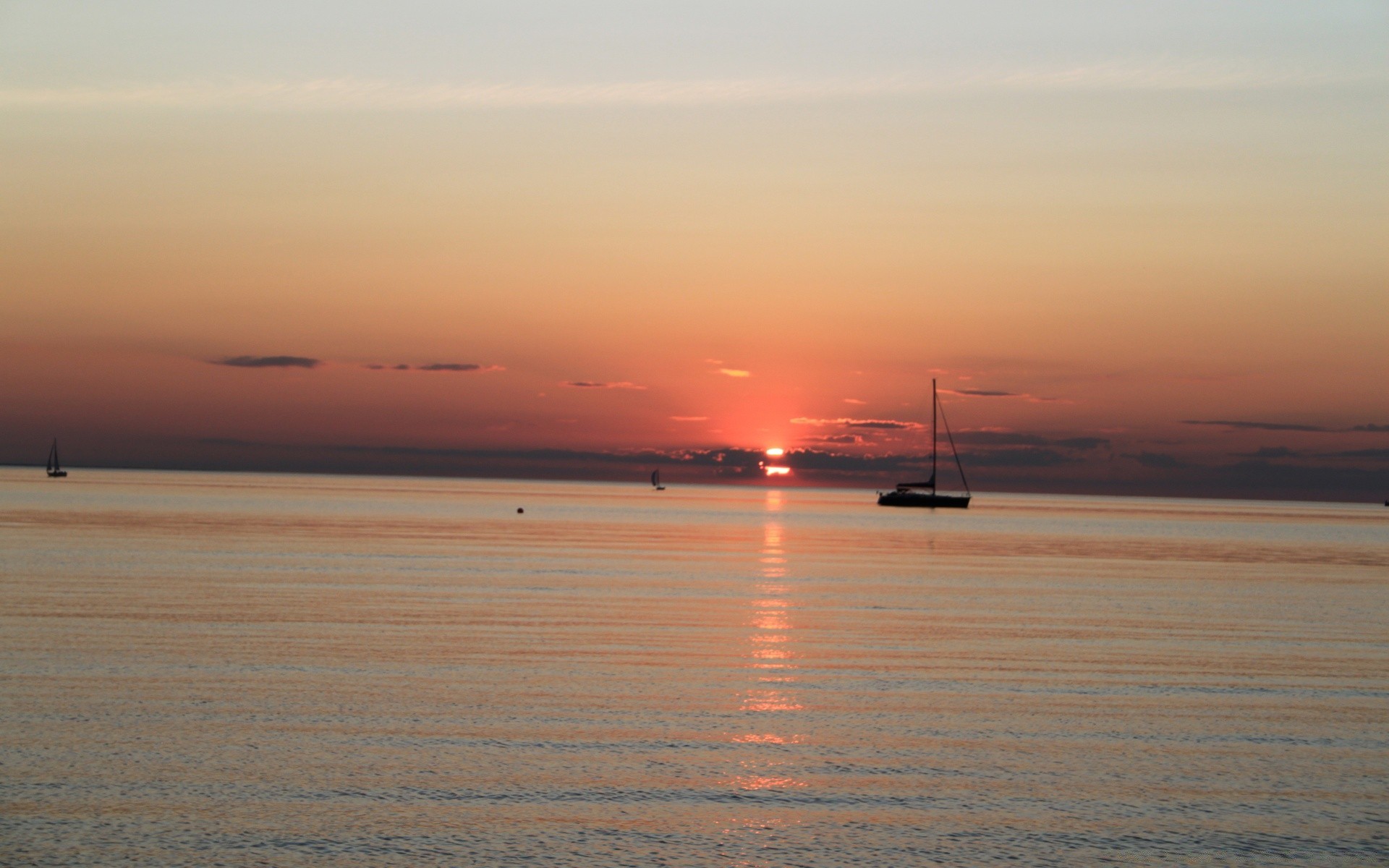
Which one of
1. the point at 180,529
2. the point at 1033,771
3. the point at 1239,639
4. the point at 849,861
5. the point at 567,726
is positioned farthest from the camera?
the point at 180,529

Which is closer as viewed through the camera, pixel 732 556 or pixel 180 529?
pixel 732 556

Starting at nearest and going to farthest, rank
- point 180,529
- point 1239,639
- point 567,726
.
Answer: point 567,726 < point 1239,639 < point 180,529

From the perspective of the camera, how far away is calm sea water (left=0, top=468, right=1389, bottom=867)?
1460 cm

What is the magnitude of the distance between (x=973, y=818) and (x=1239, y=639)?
2190 cm

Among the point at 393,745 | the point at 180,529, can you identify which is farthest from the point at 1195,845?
the point at 180,529

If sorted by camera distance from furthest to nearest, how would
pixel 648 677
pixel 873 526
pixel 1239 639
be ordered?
pixel 873 526 → pixel 1239 639 → pixel 648 677

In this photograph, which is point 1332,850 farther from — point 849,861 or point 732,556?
point 732,556

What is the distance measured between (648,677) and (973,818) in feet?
34.8

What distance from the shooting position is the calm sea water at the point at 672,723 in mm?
14602

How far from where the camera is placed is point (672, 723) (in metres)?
20.5

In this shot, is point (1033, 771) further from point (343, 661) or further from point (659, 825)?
point (343, 661)

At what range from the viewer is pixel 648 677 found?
2509cm

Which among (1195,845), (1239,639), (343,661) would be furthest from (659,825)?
(1239,639)

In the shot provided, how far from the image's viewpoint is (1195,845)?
48.2ft
